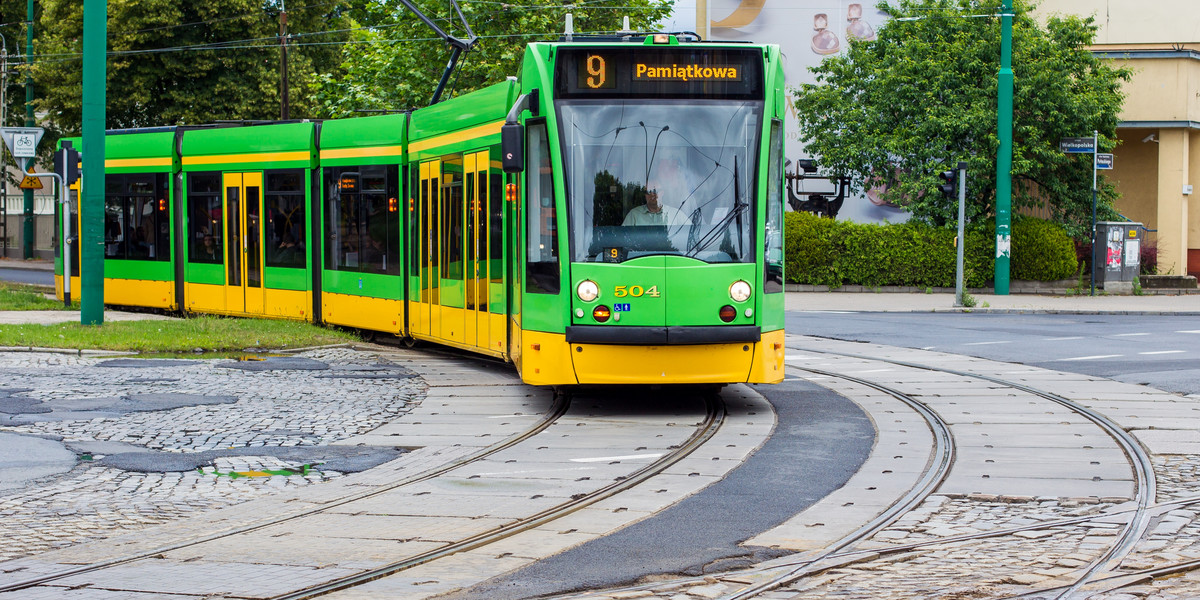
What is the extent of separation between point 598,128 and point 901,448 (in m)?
3.67

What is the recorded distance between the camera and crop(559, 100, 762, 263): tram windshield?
37.6ft

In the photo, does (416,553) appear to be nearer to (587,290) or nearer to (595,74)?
(587,290)

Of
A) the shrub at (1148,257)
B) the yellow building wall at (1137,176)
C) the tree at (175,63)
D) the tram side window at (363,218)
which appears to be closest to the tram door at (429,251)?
the tram side window at (363,218)

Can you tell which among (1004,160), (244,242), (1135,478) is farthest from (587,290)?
(1004,160)

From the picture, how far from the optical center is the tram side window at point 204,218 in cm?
2116

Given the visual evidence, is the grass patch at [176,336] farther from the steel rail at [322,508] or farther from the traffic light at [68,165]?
the steel rail at [322,508]

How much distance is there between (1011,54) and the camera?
34375 millimetres

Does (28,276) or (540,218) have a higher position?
(540,218)

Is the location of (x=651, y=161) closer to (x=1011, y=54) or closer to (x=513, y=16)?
(x=1011, y=54)

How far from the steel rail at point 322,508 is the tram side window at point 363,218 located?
5889mm

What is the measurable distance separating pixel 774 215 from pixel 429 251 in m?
5.58

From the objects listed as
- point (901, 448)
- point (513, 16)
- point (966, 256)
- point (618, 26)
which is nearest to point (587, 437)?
point (901, 448)

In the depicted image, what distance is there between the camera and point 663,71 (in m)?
11.7

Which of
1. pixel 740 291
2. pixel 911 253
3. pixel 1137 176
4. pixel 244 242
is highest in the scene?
pixel 1137 176
